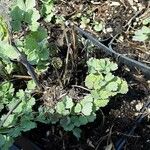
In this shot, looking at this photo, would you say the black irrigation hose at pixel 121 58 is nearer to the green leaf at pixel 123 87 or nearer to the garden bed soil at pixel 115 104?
the garden bed soil at pixel 115 104

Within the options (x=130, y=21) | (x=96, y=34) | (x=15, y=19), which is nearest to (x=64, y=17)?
(x=96, y=34)

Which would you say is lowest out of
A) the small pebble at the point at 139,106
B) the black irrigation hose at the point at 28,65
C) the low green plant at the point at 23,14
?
the small pebble at the point at 139,106

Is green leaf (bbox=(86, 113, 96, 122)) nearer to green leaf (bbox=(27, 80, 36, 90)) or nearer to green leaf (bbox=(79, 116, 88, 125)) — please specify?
green leaf (bbox=(79, 116, 88, 125))

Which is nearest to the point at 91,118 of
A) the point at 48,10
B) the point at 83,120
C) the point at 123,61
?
the point at 83,120

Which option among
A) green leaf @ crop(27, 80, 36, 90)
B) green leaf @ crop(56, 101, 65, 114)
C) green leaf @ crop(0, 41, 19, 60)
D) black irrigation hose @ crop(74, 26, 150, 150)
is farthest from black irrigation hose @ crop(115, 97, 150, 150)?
green leaf @ crop(0, 41, 19, 60)

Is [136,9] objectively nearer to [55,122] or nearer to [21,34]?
[21,34]

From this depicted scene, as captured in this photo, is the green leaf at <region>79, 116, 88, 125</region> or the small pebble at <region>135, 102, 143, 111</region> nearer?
the green leaf at <region>79, 116, 88, 125</region>

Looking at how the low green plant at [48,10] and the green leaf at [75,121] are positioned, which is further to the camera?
the low green plant at [48,10]

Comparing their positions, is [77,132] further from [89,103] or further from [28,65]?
[28,65]

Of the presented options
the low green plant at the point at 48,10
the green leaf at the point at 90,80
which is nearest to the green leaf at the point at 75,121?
the green leaf at the point at 90,80

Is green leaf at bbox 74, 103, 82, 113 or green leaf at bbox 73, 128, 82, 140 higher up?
green leaf at bbox 74, 103, 82, 113

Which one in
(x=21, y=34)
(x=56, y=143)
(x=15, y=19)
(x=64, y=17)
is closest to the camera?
(x=15, y=19)
